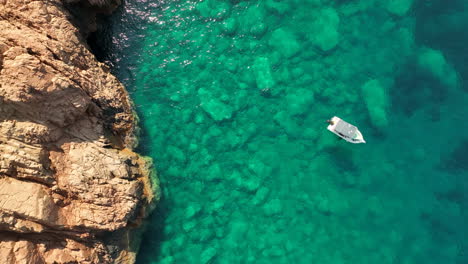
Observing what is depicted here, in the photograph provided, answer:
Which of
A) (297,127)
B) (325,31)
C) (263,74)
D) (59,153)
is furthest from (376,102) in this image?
(59,153)

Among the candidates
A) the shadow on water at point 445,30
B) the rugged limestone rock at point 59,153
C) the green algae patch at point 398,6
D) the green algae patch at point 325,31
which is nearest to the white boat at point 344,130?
the green algae patch at point 325,31

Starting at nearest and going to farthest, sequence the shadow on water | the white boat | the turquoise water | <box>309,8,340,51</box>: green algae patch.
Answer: the turquoise water
the white boat
<box>309,8,340,51</box>: green algae patch
the shadow on water

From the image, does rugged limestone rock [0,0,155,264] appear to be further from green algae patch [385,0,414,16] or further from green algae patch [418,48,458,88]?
green algae patch [418,48,458,88]

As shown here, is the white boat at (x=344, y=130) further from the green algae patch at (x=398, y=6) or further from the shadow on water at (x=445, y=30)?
the green algae patch at (x=398, y=6)

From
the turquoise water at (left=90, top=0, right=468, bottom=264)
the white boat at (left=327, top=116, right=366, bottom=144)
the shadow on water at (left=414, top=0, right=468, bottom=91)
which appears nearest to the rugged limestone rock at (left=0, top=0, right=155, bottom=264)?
the turquoise water at (left=90, top=0, right=468, bottom=264)

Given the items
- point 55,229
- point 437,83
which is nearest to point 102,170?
point 55,229

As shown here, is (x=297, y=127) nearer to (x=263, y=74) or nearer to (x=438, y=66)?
(x=263, y=74)
